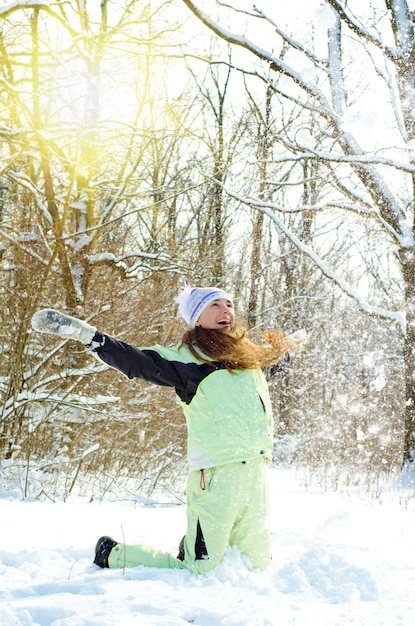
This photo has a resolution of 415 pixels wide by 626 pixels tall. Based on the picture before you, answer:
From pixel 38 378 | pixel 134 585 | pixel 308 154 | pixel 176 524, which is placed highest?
pixel 308 154

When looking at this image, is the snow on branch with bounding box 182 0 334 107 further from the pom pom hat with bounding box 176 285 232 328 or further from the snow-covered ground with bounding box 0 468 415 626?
the snow-covered ground with bounding box 0 468 415 626

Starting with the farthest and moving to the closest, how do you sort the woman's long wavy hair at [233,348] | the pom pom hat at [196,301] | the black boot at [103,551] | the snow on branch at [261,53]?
the snow on branch at [261,53]
the pom pom hat at [196,301]
the woman's long wavy hair at [233,348]
the black boot at [103,551]

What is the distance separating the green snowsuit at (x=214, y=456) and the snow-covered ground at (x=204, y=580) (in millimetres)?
95

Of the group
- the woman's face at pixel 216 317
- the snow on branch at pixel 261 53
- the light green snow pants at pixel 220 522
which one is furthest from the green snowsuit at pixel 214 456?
the snow on branch at pixel 261 53

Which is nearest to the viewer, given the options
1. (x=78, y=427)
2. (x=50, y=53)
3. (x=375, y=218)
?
(x=50, y=53)

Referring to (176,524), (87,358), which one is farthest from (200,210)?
(176,524)

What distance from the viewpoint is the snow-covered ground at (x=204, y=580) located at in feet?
6.08

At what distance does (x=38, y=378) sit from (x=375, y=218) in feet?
17.6

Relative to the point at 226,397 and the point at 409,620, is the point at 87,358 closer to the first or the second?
the point at 226,397

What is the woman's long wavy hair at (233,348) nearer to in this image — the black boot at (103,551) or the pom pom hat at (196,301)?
the pom pom hat at (196,301)

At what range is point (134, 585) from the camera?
7.06 feet

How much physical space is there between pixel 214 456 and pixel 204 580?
20.0 inches

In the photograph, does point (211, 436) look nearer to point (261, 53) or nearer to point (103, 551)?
point (103, 551)

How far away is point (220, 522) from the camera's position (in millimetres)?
2490
